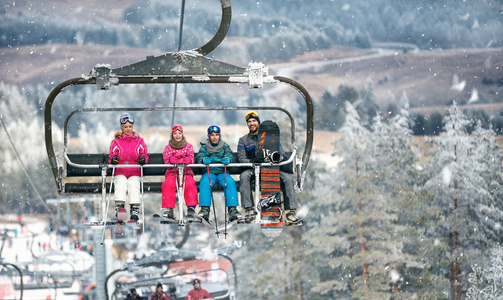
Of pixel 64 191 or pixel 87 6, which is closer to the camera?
pixel 64 191

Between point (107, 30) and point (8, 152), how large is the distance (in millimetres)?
17342

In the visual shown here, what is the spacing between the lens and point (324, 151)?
1698 inches

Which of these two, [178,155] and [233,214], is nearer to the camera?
[233,214]

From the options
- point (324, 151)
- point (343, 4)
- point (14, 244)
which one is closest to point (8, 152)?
point (14, 244)

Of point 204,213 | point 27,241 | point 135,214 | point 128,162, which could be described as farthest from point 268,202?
point 27,241

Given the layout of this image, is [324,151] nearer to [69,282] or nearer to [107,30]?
[69,282]

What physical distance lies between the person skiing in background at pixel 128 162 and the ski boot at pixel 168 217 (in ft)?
0.81

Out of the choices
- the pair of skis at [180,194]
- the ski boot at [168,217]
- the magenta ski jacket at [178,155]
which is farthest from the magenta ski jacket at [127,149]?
the ski boot at [168,217]

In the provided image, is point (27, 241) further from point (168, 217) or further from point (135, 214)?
point (168, 217)

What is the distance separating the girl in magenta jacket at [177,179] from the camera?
6266 mm

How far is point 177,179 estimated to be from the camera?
6.27m

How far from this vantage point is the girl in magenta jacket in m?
6.27

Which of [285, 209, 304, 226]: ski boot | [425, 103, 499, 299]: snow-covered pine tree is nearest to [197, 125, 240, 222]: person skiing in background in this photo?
[285, 209, 304, 226]: ski boot

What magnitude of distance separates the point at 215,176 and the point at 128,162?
69cm
